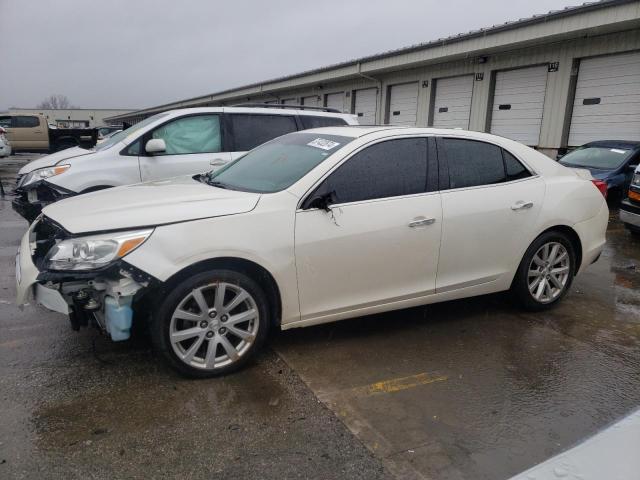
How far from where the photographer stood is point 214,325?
3211mm

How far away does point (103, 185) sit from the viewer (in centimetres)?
611

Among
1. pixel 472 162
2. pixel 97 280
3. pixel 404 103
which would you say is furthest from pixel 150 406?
pixel 404 103

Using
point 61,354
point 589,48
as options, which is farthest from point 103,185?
point 589,48

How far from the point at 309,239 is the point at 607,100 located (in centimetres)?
1232

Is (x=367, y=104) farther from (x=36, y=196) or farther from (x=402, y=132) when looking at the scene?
A: (x=402, y=132)

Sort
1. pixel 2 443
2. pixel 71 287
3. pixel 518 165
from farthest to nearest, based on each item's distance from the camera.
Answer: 1. pixel 518 165
2. pixel 71 287
3. pixel 2 443

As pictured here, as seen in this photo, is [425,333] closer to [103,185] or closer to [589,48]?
[103,185]

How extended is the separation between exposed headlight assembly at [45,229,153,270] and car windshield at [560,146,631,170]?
10.1 m

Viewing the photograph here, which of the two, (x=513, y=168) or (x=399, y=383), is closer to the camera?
(x=399, y=383)

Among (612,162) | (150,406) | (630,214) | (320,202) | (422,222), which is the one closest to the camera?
(150,406)

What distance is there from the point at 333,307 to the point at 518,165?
84.2 inches

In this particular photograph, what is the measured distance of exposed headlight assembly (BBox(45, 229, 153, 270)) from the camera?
9.71 feet

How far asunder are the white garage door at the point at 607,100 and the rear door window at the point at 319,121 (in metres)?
8.78

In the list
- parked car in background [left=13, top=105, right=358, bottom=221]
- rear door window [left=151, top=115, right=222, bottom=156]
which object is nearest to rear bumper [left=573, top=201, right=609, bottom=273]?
parked car in background [left=13, top=105, right=358, bottom=221]
